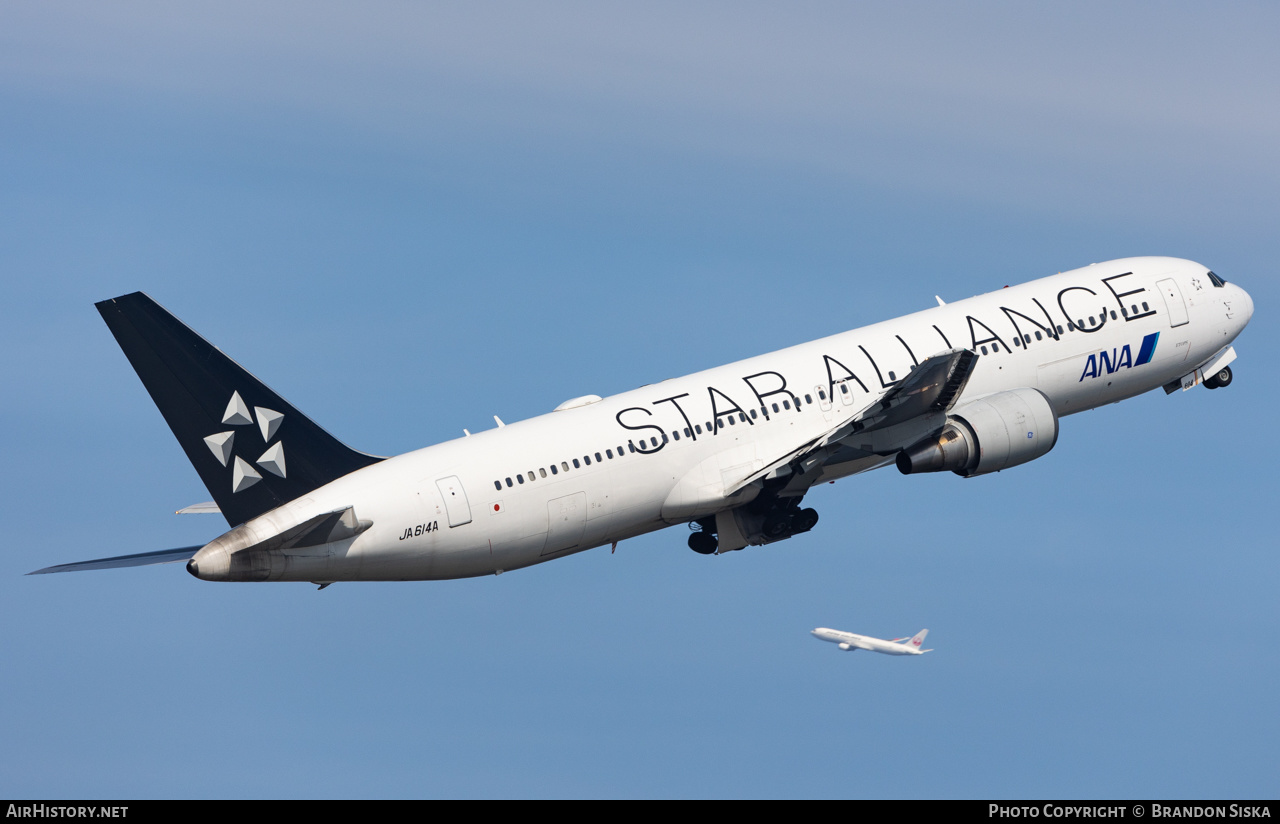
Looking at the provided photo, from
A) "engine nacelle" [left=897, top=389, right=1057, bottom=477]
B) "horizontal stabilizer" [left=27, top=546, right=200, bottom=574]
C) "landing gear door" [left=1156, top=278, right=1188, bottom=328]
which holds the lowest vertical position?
"horizontal stabilizer" [left=27, top=546, right=200, bottom=574]

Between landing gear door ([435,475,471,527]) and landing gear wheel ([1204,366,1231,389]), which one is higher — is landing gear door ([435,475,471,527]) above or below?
below

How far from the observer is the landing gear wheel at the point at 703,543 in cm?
4934

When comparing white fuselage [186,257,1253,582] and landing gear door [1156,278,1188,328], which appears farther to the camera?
landing gear door [1156,278,1188,328]

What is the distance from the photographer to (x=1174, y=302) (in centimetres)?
5269

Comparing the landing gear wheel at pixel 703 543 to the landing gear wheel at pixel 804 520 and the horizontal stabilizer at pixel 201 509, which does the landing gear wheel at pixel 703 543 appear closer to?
the landing gear wheel at pixel 804 520

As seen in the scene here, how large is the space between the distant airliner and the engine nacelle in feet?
58.0

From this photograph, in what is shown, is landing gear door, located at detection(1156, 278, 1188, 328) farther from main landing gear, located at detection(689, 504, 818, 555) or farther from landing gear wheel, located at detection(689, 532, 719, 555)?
landing gear wheel, located at detection(689, 532, 719, 555)

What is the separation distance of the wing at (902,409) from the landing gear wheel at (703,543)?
13.0ft

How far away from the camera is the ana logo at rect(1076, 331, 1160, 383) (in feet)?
166

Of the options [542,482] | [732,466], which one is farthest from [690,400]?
[542,482]

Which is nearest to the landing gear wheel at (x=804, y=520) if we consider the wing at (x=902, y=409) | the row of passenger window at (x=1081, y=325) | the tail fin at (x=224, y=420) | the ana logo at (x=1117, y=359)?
the wing at (x=902, y=409)

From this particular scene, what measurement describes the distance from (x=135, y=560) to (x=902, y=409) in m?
20.4

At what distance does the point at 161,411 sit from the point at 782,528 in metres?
17.5

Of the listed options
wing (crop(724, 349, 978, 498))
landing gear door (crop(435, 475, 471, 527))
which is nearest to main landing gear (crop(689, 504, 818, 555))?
wing (crop(724, 349, 978, 498))
